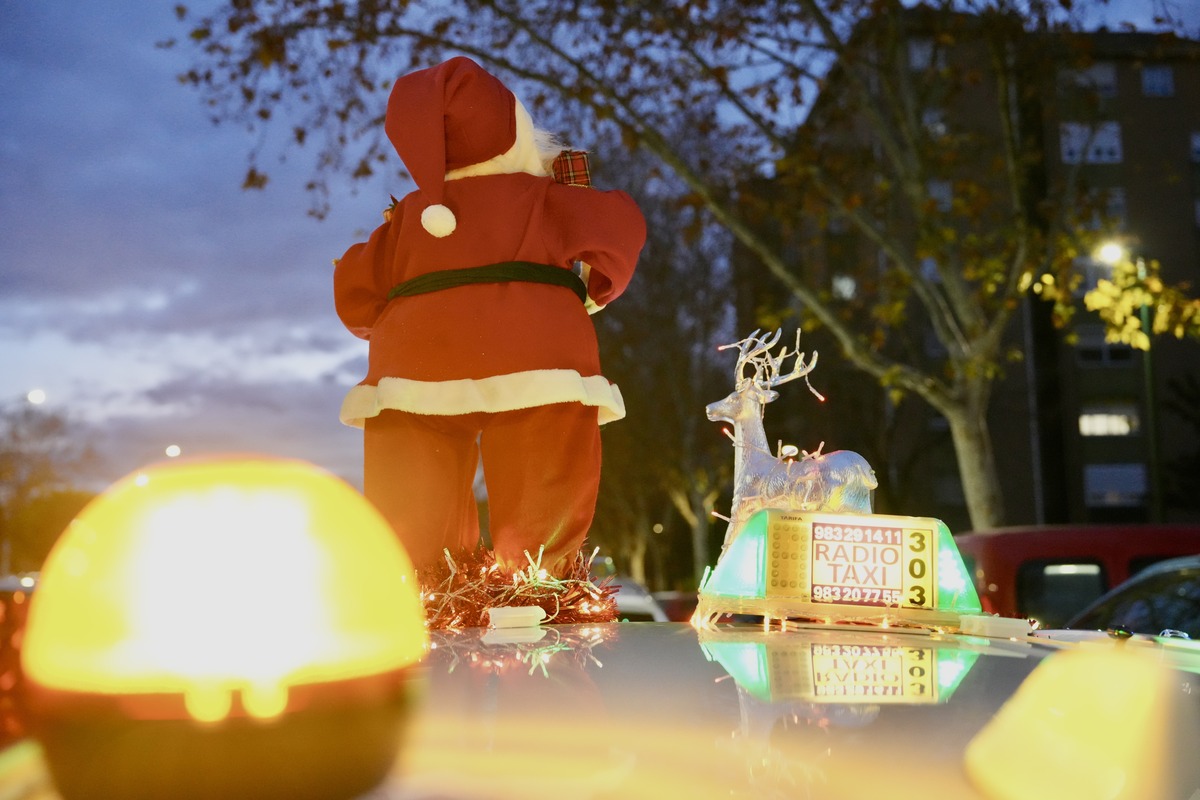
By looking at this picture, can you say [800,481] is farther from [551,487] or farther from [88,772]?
[88,772]

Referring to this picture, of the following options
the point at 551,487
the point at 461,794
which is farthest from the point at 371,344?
the point at 461,794

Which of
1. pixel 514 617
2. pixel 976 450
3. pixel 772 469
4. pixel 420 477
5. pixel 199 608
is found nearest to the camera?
pixel 199 608

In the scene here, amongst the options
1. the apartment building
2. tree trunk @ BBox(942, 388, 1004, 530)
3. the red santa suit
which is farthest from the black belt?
the apartment building

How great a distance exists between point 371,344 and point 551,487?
714mm

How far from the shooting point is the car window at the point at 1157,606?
4605 mm

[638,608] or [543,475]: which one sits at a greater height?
[543,475]

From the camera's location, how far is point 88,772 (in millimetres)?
938

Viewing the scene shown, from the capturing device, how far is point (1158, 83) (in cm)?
3622

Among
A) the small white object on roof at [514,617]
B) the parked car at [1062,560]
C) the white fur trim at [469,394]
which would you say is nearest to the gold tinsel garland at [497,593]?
the small white object on roof at [514,617]

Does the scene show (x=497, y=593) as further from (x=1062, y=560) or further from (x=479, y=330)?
(x=1062, y=560)

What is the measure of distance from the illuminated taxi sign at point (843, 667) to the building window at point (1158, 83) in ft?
131

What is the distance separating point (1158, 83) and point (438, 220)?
39.5 meters

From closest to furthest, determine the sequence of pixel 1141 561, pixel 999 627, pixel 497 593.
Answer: pixel 999 627 < pixel 497 593 < pixel 1141 561

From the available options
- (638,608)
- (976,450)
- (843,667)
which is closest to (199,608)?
(843,667)
